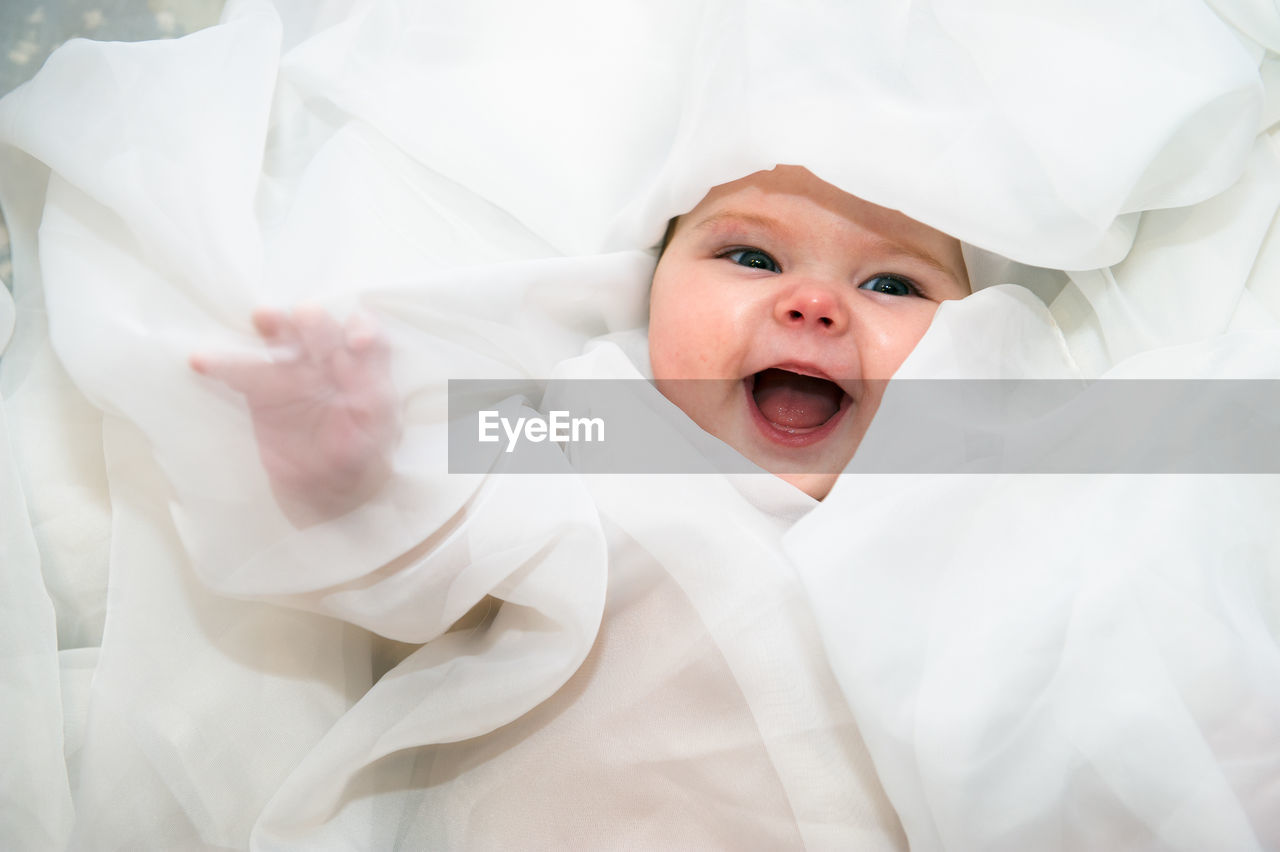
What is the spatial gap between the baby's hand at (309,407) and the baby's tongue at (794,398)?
1.22 ft

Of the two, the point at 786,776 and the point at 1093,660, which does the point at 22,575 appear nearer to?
the point at 786,776

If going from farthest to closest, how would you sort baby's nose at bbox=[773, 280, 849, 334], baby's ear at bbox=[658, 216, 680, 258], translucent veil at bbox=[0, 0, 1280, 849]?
baby's ear at bbox=[658, 216, 680, 258], baby's nose at bbox=[773, 280, 849, 334], translucent veil at bbox=[0, 0, 1280, 849]

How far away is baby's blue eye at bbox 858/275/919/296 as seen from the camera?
974mm

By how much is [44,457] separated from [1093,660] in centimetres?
83

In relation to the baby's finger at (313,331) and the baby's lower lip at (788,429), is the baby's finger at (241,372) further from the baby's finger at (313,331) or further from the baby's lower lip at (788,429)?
the baby's lower lip at (788,429)

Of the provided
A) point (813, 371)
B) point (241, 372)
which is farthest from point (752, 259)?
point (241, 372)

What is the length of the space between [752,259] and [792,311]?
0.11 m

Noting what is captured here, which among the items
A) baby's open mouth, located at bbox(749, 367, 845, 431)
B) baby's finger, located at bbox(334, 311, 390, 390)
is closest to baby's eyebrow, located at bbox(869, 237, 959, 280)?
baby's open mouth, located at bbox(749, 367, 845, 431)

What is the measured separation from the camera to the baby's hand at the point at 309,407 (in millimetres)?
756

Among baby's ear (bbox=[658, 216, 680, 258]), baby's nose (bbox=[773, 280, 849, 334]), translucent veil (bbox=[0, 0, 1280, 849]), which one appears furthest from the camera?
baby's ear (bbox=[658, 216, 680, 258])

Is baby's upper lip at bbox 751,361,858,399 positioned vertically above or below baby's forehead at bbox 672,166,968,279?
below

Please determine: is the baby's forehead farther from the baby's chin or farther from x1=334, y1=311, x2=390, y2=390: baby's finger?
x1=334, y1=311, x2=390, y2=390: baby's finger

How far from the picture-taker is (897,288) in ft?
3.23

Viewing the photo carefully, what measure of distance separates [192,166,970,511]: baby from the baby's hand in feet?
0.99
